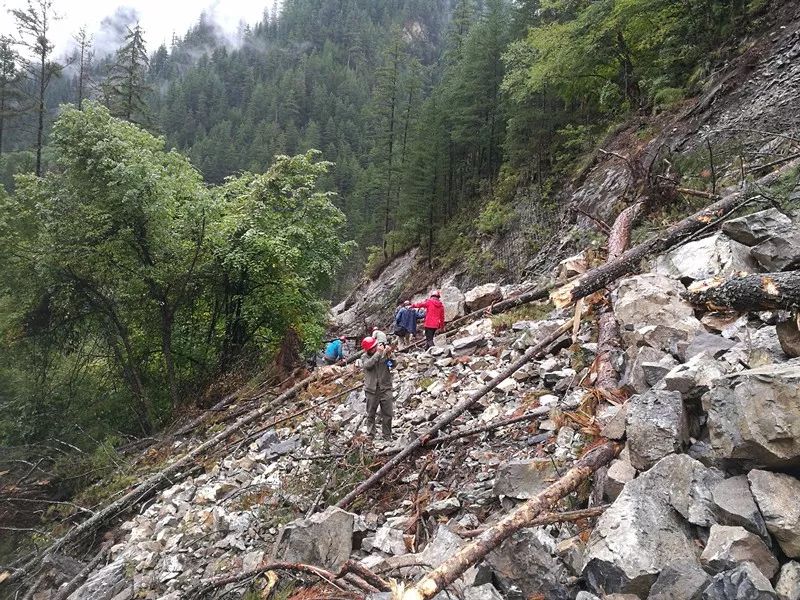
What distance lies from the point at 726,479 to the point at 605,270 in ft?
15.5

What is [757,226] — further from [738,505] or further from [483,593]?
[483,593]

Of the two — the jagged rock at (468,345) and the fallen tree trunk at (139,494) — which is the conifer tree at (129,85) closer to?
the fallen tree trunk at (139,494)

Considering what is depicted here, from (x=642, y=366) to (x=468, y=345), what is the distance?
189 inches

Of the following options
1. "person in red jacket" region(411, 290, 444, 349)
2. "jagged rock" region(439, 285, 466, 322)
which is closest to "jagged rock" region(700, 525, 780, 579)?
"person in red jacket" region(411, 290, 444, 349)

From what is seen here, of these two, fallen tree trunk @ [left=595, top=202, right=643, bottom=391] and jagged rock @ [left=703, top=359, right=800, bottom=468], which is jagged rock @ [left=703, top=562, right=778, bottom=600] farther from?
fallen tree trunk @ [left=595, top=202, right=643, bottom=391]

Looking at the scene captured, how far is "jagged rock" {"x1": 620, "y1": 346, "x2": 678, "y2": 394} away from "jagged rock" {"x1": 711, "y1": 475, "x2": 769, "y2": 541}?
1.44 meters

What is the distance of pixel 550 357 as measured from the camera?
670cm

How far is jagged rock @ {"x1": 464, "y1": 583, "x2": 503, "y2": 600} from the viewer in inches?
111

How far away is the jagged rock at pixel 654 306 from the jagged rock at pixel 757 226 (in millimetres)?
905

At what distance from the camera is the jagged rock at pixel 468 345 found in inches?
344

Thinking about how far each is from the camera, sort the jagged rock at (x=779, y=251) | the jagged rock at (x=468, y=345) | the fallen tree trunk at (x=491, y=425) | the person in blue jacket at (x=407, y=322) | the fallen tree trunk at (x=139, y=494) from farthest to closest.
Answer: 1. the person in blue jacket at (x=407, y=322)
2. the jagged rock at (x=468, y=345)
3. the fallen tree trunk at (x=139, y=494)
4. the fallen tree trunk at (x=491, y=425)
5. the jagged rock at (x=779, y=251)

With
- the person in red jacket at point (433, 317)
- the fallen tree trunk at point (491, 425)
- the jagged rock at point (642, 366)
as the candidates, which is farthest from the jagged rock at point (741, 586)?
the person in red jacket at point (433, 317)

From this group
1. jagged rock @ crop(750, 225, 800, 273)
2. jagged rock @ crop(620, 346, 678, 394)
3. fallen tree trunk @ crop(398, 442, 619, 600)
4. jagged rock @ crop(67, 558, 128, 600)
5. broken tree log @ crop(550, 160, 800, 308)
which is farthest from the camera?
broken tree log @ crop(550, 160, 800, 308)

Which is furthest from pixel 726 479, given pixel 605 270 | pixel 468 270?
pixel 468 270
